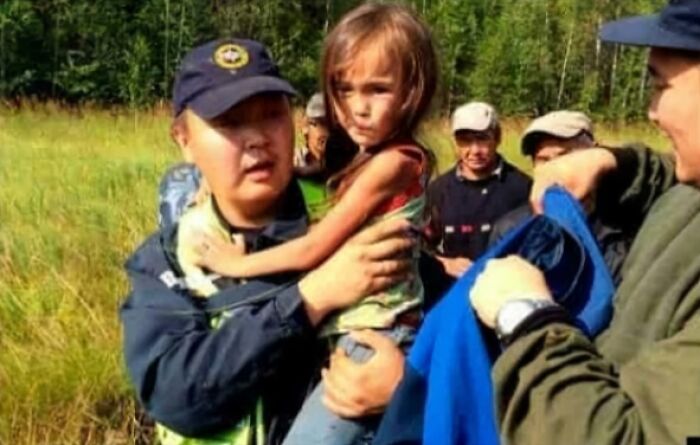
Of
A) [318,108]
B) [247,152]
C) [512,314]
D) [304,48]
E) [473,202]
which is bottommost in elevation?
[304,48]

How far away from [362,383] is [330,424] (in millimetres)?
101

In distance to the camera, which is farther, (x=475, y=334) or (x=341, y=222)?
(x=341, y=222)

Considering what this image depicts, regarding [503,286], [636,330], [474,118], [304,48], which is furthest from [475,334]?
[304,48]

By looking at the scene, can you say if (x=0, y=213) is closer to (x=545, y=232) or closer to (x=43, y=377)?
(x=43, y=377)

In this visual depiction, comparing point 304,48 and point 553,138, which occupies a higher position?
point 553,138

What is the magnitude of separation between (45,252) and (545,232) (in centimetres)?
440

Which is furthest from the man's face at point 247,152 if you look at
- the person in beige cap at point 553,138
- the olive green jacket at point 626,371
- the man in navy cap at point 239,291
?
the person in beige cap at point 553,138

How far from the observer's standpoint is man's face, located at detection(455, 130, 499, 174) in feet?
23.9

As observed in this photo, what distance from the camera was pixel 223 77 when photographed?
2.37m

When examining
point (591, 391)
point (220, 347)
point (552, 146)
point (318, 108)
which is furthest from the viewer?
point (552, 146)

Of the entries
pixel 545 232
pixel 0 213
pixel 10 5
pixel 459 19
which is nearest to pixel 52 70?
pixel 10 5

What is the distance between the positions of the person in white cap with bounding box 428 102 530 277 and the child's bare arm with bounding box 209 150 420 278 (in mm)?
4445

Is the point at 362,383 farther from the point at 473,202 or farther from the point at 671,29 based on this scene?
the point at 473,202

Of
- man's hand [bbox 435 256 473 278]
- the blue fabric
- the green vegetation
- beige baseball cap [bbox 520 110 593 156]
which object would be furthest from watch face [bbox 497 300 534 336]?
the green vegetation
